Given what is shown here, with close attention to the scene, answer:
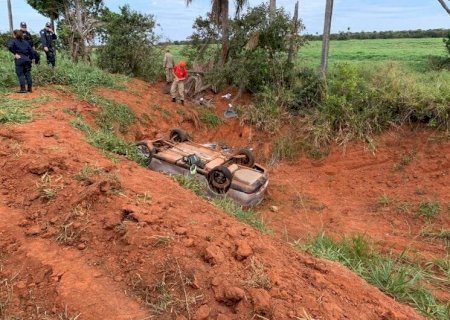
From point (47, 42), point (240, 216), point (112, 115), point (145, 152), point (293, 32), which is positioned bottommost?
point (240, 216)

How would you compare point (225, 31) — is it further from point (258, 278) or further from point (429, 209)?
point (258, 278)

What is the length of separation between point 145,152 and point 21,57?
3937 mm

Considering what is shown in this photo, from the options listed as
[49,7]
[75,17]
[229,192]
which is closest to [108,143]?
[229,192]

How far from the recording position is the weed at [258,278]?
3.68 meters

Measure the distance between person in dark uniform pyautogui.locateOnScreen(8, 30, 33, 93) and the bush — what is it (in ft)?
16.9

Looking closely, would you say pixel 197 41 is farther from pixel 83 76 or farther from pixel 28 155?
pixel 28 155

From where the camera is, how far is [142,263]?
3.90m

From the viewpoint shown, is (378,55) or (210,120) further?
(378,55)

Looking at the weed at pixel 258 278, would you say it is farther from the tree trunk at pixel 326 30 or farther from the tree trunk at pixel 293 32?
the tree trunk at pixel 293 32

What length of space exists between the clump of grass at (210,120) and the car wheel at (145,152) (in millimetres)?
4181

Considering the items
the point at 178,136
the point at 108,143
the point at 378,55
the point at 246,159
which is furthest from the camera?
the point at 378,55

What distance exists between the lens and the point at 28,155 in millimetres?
6152

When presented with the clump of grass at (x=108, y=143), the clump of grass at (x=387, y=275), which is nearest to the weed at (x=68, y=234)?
the clump of grass at (x=387, y=275)

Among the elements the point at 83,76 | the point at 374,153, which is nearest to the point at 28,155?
the point at 83,76
